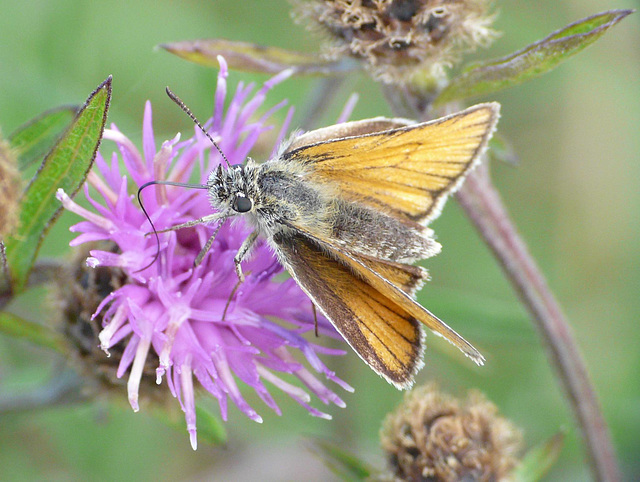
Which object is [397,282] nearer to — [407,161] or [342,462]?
[407,161]

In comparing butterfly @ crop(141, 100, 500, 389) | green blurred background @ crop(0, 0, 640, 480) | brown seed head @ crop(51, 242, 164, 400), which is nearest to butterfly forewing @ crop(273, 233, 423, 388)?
butterfly @ crop(141, 100, 500, 389)

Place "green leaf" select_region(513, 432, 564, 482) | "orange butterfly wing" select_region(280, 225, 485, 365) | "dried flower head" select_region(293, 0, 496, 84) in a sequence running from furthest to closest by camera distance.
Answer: "green leaf" select_region(513, 432, 564, 482) < "dried flower head" select_region(293, 0, 496, 84) < "orange butterfly wing" select_region(280, 225, 485, 365)

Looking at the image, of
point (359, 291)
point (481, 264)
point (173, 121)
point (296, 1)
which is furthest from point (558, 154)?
point (359, 291)

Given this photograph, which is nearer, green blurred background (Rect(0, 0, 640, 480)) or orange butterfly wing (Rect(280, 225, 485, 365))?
orange butterfly wing (Rect(280, 225, 485, 365))

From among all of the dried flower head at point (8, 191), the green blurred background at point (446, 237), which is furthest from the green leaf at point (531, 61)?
the dried flower head at point (8, 191)

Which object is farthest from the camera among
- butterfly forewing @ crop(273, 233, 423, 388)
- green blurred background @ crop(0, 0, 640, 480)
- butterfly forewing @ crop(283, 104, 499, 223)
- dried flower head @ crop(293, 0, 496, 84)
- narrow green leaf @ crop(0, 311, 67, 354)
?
green blurred background @ crop(0, 0, 640, 480)

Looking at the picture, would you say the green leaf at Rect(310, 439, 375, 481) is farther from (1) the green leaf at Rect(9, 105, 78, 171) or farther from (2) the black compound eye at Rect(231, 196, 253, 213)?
(1) the green leaf at Rect(9, 105, 78, 171)
